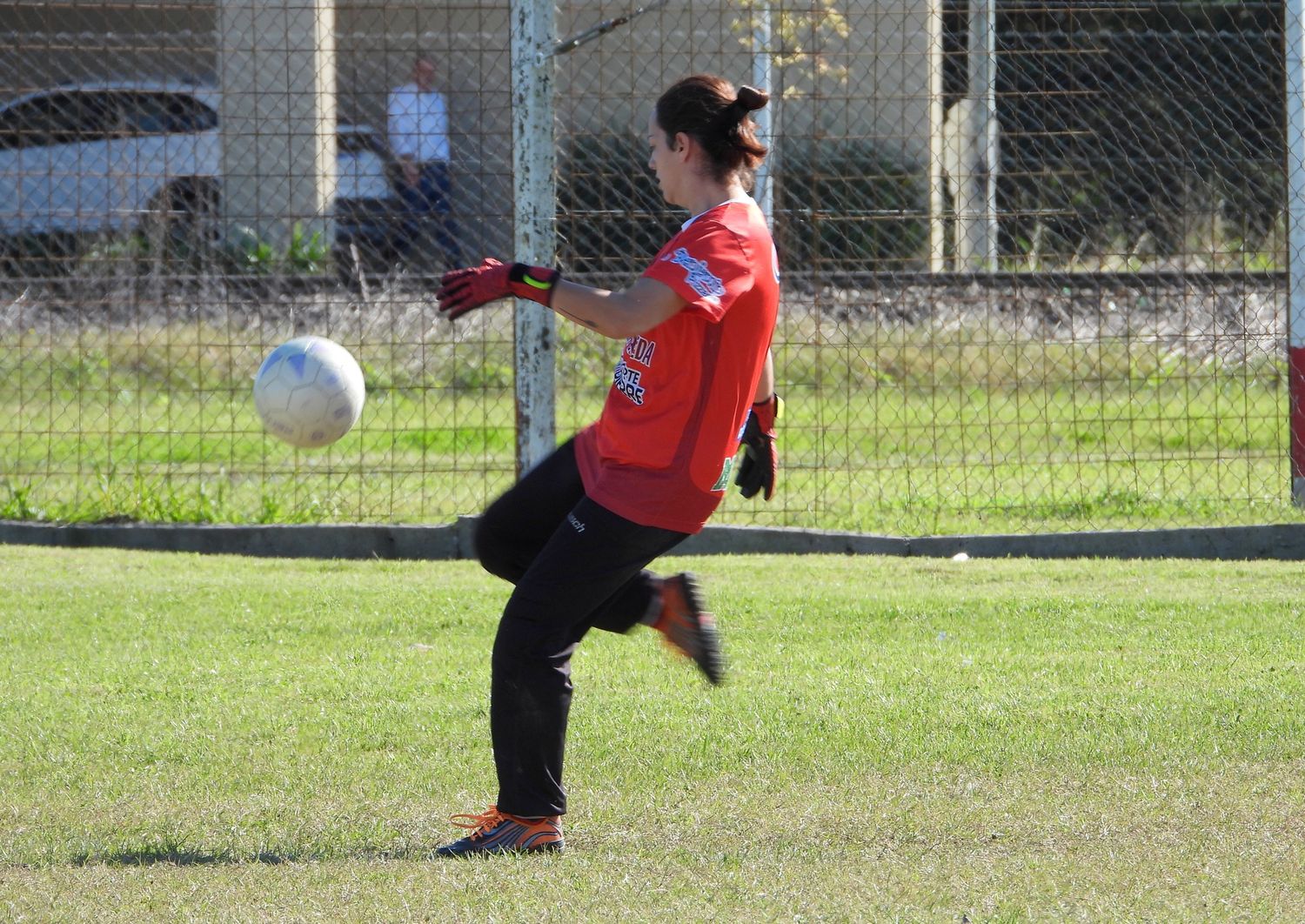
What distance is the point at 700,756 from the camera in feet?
15.1

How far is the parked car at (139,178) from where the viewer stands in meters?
8.80

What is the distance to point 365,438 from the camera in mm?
11477

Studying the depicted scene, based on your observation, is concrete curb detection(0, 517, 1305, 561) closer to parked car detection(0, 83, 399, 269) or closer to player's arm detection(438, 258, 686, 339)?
parked car detection(0, 83, 399, 269)

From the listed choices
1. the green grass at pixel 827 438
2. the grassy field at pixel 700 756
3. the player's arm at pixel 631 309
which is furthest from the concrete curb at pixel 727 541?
the player's arm at pixel 631 309

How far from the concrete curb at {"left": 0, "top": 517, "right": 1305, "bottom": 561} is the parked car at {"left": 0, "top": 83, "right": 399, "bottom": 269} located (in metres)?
1.65

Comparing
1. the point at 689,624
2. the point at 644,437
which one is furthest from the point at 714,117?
the point at 689,624

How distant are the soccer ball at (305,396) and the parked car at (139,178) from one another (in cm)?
266

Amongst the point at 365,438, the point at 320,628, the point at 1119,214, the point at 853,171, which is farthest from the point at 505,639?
the point at 365,438

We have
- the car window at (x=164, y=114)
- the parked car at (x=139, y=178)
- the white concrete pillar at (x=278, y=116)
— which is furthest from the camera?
the car window at (x=164, y=114)

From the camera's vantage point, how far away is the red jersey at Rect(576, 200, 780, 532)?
12.3ft

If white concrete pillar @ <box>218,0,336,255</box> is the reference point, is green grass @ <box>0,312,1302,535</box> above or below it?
below

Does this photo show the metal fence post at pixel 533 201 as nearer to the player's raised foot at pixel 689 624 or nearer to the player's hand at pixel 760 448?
the player's hand at pixel 760 448

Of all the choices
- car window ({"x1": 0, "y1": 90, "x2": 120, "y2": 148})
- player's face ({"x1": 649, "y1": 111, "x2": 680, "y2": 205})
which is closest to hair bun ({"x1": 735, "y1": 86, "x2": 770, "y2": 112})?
player's face ({"x1": 649, "y1": 111, "x2": 680, "y2": 205})

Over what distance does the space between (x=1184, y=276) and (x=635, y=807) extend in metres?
6.51
